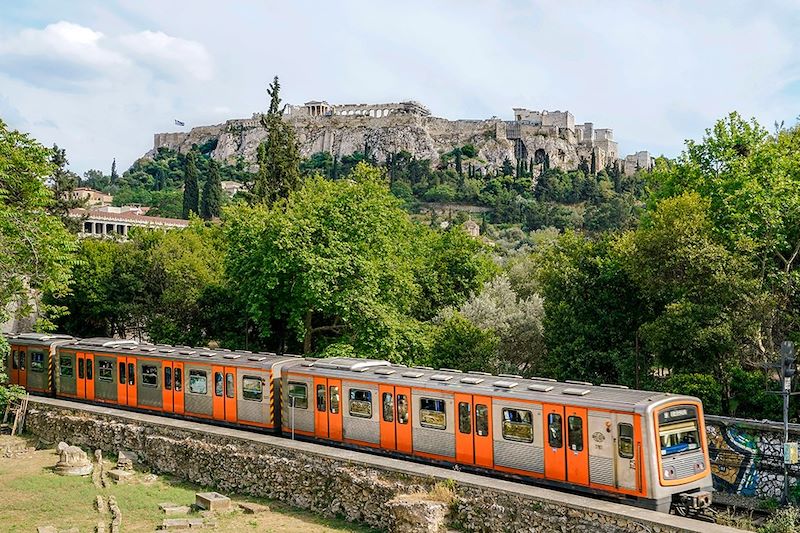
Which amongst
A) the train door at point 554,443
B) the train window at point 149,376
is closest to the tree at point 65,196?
the train window at point 149,376

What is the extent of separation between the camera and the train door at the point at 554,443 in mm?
15008

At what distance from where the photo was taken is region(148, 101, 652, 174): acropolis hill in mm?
162000

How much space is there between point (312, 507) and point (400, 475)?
9.11ft

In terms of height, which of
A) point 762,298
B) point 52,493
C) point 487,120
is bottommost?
point 52,493

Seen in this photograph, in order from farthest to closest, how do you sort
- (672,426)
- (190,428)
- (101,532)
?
(190,428), (101,532), (672,426)

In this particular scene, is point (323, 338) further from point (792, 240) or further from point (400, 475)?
point (792, 240)

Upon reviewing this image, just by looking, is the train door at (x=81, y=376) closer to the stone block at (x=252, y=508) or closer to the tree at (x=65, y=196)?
the stone block at (x=252, y=508)

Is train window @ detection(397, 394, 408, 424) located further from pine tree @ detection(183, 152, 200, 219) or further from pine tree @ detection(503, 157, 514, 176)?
pine tree @ detection(503, 157, 514, 176)

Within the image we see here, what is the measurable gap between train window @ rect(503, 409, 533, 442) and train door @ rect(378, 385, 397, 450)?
10.2 feet

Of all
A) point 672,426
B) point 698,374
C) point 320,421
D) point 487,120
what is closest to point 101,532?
point 320,421

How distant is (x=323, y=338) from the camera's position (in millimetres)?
30000

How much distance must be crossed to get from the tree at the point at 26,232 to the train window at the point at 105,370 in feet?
15.1

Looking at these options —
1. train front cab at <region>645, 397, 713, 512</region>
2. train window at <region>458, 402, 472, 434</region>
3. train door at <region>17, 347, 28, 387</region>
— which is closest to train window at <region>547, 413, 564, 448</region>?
train front cab at <region>645, 397, 713, 512</region>

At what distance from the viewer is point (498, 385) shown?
16359 mm
